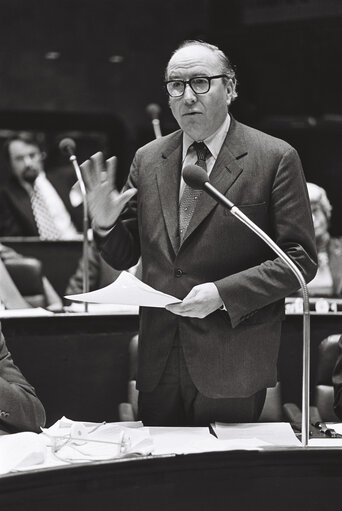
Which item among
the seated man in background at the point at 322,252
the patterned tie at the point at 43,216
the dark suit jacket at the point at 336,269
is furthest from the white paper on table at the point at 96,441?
the patterned tie at the point at 43,216

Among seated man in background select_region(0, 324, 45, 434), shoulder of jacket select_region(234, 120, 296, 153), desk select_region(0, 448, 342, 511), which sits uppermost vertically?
shoulder of jacket select_region(234, 120, 296, 153)

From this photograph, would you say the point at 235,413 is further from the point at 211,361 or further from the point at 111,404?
the point at 111,404

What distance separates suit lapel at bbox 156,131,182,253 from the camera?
255 centimetres

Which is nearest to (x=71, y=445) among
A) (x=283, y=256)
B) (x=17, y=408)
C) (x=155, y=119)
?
(x=17, y=408)

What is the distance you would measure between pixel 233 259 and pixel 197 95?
17.5 inches

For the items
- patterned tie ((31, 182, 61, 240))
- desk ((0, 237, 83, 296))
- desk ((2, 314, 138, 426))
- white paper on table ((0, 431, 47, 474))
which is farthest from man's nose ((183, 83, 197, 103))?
patterned tie ((31, 182, 61, 240))

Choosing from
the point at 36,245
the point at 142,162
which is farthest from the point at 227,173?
the point at 36,245

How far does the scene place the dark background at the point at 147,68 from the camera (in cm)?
806

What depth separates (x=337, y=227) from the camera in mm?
8461

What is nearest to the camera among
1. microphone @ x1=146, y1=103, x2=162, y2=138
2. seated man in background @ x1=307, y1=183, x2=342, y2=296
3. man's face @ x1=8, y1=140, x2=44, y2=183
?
microphone @ x1=146, y1=103, x2=162, y2=138

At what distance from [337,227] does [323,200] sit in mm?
3511

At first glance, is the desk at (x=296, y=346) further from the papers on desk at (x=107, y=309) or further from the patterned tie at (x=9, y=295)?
the patterned tie at (x=9, y=295)

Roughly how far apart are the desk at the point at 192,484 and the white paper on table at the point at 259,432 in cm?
35

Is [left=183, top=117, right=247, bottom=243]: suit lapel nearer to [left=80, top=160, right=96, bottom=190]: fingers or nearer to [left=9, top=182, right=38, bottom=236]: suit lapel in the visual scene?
[left=80, top=160, right=96, bottom=190]: fingers
